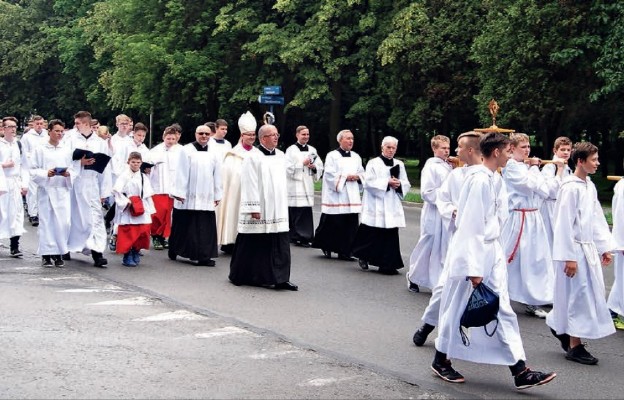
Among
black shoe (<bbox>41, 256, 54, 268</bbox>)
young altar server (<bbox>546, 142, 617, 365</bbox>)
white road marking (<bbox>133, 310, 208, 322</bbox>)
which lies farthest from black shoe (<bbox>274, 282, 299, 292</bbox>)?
young altar server (<bbox>546, 142, 617, 365</bbox>)

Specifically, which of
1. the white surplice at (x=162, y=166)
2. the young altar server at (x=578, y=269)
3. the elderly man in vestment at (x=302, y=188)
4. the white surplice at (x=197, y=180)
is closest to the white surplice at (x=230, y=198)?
the white surplice at (x=197, y=180)

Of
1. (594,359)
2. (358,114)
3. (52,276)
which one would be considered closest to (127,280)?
Result: (52,276)

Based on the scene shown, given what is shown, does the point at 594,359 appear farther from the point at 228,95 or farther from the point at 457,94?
the point at 228,95

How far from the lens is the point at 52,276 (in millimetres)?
12508

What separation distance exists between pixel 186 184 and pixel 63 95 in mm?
48645

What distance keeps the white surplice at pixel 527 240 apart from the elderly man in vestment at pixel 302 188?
250 inches

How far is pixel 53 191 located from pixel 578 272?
778cm

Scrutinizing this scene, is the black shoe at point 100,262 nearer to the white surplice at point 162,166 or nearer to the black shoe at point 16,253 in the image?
the black shoe at point 16,253

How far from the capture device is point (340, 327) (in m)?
9.50

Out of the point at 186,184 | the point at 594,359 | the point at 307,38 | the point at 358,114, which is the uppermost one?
the point at 307,38

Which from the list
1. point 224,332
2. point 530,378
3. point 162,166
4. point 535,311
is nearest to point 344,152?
point 162,166

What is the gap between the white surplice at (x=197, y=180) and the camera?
14430 millimetres

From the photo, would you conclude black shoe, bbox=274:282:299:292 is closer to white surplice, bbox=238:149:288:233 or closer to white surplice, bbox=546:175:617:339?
white surplice, bbox=238:149:288:233

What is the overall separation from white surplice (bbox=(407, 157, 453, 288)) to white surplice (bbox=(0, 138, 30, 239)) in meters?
6.44
